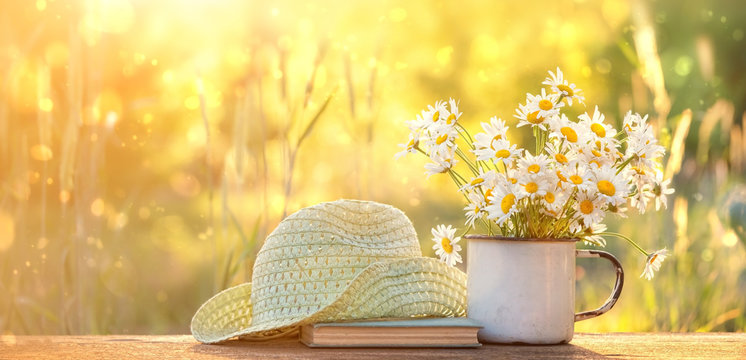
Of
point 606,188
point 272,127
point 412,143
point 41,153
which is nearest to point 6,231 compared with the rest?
point 41,153

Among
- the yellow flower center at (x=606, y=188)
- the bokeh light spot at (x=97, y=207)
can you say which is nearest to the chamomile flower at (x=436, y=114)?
the yellow flower center at (x=606, y=188)

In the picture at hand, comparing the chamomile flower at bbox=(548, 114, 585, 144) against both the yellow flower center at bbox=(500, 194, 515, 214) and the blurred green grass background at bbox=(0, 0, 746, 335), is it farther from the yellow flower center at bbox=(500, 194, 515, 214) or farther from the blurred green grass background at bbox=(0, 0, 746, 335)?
the blurred green grass background at bbox=(0, 0, 746, 335)

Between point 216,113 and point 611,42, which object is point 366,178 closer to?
point 216,113

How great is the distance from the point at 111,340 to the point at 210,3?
4.98 ft

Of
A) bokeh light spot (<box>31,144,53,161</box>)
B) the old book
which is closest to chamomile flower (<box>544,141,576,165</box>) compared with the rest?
the old book

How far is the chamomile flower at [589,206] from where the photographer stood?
1105 mm

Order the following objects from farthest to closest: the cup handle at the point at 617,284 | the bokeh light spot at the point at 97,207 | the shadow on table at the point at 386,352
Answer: the bokeh light spot at the point at 97,207 → the cup handle at the point at 617,284 → the shadow on table at the point at 386,352

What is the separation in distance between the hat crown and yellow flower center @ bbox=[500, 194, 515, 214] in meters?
0.20

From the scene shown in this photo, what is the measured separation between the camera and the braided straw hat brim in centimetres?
114

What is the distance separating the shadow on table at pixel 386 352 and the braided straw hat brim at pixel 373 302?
0.02 meters

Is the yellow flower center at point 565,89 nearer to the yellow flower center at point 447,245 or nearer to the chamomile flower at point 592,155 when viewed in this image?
the chamomile flower at point 592,155

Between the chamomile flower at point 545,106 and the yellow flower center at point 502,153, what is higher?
the chamomile flower at point 545,106

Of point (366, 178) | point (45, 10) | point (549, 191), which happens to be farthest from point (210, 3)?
point (549, 191)

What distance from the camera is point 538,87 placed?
292cm
